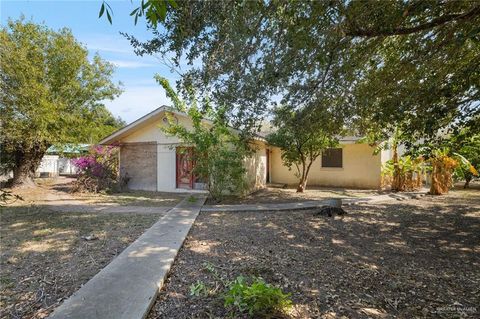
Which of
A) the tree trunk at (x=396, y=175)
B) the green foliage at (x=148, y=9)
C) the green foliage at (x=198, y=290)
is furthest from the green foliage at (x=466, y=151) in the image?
the green foliage at (x=148, y=9)

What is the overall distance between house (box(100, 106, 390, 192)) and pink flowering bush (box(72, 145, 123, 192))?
0.90 m

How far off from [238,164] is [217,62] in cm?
611

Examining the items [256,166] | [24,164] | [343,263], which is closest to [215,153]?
[256,166]

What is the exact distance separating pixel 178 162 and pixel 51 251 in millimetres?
10239

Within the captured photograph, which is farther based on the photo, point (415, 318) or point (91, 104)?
point (91, 104)

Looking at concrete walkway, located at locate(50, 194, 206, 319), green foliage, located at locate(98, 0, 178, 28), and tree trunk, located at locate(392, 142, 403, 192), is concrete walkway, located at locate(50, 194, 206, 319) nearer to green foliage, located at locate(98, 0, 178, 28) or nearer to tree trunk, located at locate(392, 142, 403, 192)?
green foliage, located at locate(98, 0, 178, 28)

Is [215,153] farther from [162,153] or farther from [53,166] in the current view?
[53,166]

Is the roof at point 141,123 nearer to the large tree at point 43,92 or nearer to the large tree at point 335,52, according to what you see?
the large tree at point 43,92

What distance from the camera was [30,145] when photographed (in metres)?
14.1

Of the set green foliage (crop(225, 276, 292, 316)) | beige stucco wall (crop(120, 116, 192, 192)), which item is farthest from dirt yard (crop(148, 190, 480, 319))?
beige stucco wall (crop(120, 116, 192, 192))

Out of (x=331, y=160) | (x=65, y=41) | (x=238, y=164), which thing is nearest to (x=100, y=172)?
(x=65, y=41)

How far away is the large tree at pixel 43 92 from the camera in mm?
12695

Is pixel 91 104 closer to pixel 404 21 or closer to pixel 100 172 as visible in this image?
pixel 100 172

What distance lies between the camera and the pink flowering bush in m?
14.3
